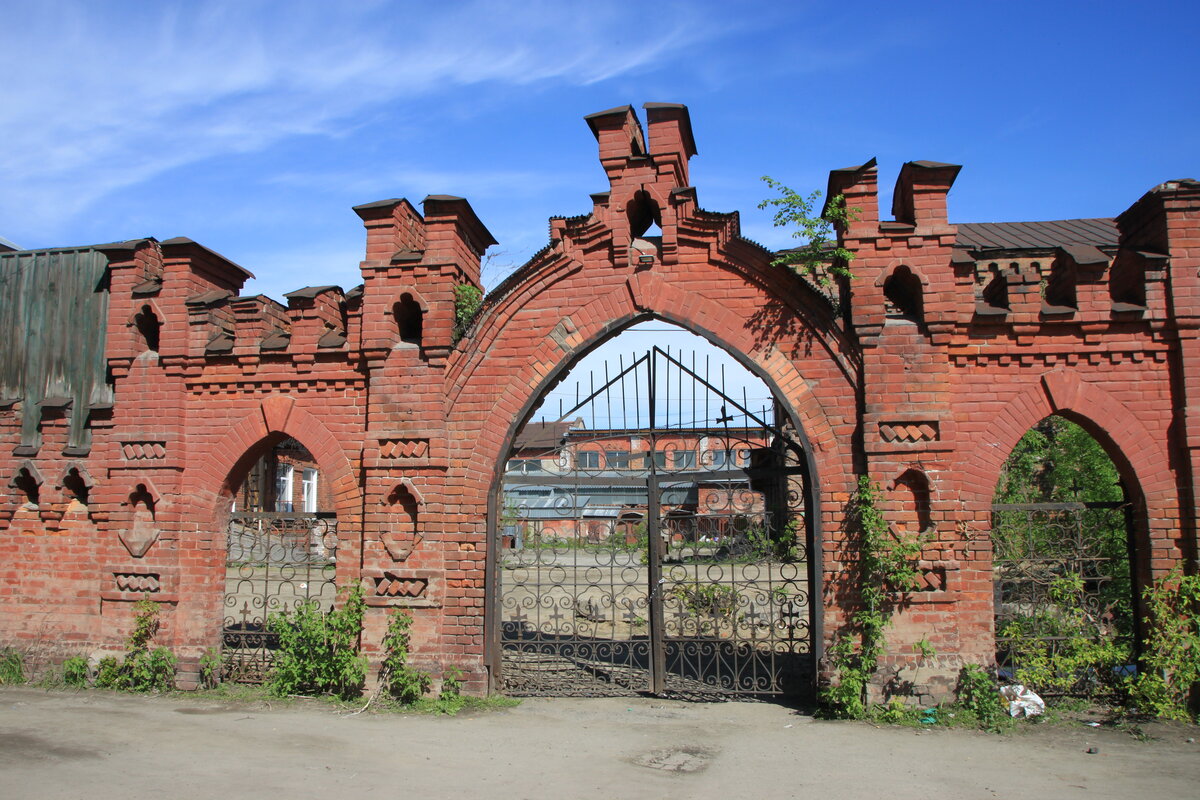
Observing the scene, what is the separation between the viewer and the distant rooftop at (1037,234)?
14.9 meters

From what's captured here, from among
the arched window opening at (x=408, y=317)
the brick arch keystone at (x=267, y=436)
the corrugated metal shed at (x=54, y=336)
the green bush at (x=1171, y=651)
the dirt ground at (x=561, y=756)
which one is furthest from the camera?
the corrugated metal shed at (x=54, y=336)

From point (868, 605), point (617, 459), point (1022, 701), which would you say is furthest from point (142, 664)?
point (1022, 701)

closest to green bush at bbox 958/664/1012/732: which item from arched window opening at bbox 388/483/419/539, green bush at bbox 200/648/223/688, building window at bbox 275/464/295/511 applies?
arched window opening at bbox 388/483/419/539

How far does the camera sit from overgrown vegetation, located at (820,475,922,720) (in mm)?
6660

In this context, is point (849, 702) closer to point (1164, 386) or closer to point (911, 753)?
point (911, 753)

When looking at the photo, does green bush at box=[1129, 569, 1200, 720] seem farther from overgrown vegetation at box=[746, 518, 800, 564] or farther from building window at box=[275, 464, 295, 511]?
building window at box=[275, 464, 295, 511]

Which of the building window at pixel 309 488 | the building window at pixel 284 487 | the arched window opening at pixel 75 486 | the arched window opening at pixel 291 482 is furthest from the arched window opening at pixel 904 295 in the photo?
the building window at pixel 309 488

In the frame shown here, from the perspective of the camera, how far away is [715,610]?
24.4 ft

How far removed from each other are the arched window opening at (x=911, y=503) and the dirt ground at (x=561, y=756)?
157 centimetres

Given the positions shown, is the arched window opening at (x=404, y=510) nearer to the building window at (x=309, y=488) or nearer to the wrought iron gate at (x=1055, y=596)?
the wrought iron gate at (x=1055, y=596)

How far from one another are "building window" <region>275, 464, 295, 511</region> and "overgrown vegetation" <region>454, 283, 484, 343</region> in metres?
20.3

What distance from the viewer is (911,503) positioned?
6934 mm

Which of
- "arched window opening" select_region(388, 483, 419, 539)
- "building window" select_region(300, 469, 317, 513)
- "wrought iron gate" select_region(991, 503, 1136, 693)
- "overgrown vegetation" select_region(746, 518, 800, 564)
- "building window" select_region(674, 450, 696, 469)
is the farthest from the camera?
"building window" select_region(300, 469, 317, 513)

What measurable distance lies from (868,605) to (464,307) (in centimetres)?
443
